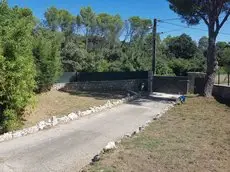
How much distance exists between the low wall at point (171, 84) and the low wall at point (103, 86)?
1018 mm

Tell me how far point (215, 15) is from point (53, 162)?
16.9 metres

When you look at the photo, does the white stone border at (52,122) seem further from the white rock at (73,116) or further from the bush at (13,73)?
the bush at (13,73)

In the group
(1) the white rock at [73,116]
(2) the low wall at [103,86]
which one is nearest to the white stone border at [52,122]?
(1) the white rock at [73,116]

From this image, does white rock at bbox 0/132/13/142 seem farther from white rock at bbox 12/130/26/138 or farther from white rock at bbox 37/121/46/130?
white rock at bbox 37/121/46/130

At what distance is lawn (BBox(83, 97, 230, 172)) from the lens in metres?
8.06

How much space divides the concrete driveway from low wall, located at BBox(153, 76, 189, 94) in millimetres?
12010

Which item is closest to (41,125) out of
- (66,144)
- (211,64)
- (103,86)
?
(66,144)

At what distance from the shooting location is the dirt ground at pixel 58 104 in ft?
50.2

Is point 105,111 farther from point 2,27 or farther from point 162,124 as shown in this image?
point 2,27

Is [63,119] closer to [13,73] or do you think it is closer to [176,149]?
[13,73]

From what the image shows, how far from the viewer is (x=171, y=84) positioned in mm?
29375

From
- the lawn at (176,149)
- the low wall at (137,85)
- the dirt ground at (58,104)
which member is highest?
the low wall at (137,85)

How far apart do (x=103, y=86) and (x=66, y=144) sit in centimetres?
1630

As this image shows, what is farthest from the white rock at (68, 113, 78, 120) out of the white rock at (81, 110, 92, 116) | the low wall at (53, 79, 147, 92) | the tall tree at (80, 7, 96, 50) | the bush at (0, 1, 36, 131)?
the tall tree at (80, 7, 96, 50)
